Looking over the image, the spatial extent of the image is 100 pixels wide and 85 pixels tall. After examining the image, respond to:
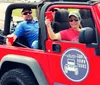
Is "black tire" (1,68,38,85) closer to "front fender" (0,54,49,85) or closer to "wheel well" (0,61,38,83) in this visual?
"wheel well" (0,61,38,83)

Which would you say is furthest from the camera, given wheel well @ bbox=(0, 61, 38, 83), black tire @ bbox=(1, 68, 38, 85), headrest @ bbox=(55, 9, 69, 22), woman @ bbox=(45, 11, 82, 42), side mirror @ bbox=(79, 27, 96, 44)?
wheel well @ bbox=(0, 61, 38, 83)

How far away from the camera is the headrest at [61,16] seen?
6074 mm

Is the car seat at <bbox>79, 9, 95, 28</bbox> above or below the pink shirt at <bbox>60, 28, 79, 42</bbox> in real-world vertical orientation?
above

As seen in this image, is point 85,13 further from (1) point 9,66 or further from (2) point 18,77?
(1) point 9,66

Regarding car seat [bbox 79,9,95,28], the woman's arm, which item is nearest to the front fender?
the woman's arm

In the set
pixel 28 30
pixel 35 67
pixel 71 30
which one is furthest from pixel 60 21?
pixel 28 30

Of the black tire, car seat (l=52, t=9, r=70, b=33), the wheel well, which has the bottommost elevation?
the black tire

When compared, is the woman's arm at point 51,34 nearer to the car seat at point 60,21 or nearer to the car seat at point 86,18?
the car seat at point 60,21

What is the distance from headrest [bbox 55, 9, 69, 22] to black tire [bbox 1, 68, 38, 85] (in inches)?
37.8

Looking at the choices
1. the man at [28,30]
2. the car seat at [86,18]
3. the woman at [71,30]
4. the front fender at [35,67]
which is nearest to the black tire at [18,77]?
the front fender at [35,67]

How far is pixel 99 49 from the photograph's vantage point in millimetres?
5457

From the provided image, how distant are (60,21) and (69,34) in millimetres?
283

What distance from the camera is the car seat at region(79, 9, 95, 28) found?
5732 millimetres

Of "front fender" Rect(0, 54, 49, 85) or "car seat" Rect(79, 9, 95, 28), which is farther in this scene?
"front fender" Rect(0, 54, 49, 85)
